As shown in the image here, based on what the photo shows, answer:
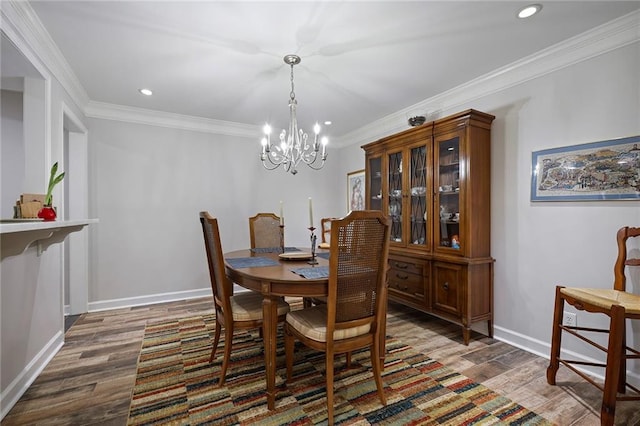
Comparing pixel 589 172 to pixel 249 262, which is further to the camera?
pixel 249 262

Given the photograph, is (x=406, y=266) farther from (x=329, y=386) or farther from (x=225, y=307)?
(x=225, y=307)

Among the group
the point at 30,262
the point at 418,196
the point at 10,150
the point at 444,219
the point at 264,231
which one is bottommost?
the point at 30,262

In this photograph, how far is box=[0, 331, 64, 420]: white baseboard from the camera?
69.4 inches

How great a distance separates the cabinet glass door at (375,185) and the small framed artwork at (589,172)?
161 cm

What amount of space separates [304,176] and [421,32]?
2994 mm

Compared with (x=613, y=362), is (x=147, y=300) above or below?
below

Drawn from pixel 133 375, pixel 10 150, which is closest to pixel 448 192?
pixel 133 375

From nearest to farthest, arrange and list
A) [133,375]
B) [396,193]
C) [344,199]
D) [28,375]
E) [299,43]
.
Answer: [28,375] < [133,375] < [299,43] < [396,193] < [344,199]

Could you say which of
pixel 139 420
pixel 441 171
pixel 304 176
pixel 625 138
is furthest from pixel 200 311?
pixel 625 138

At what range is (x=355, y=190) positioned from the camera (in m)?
4.76

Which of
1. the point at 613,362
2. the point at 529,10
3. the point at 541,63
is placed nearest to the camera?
the point at 613,362

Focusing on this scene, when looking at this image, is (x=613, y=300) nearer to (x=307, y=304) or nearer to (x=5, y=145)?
(x=307, y=304)

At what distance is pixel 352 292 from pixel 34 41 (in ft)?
9.12

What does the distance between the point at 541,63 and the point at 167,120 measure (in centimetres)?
412
